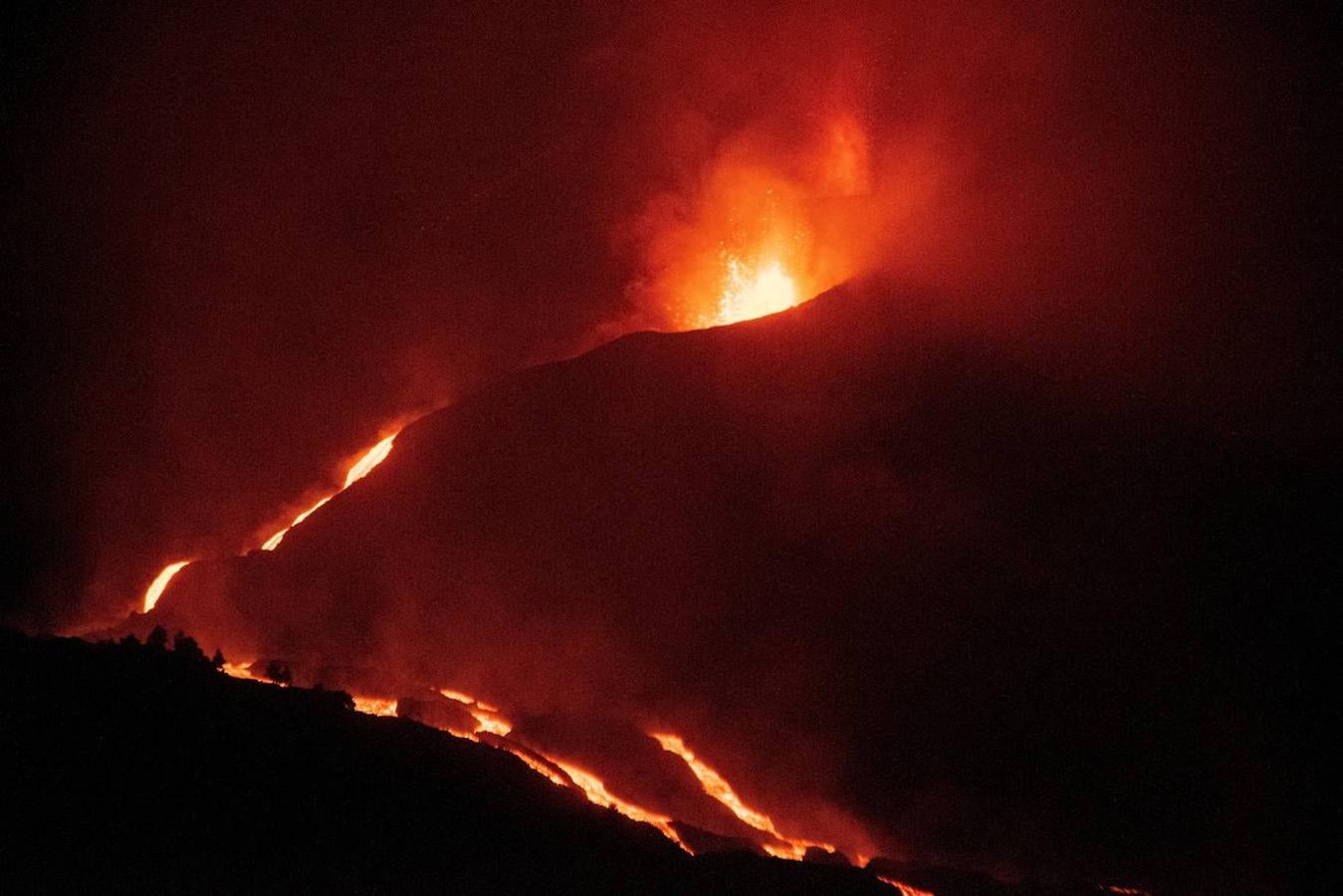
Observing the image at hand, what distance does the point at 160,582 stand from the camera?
47.6ft

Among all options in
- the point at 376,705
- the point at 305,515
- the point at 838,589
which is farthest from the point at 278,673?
the point at 838,589

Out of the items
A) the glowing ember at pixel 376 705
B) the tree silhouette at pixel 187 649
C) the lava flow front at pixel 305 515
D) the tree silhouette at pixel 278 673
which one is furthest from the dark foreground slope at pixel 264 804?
the lava flow front at pixel 305 515

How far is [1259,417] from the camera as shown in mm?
13562

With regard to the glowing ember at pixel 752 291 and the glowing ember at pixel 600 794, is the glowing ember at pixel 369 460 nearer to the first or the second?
the glowing ember at pixel 752 291

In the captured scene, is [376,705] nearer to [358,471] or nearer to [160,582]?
[358,471]

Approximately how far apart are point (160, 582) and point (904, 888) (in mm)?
9360

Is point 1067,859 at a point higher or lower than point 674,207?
lower

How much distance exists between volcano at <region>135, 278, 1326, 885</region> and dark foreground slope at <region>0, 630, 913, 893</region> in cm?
325

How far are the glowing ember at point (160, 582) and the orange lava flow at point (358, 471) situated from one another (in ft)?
3.23

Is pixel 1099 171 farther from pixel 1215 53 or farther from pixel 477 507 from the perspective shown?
pixel 477 507

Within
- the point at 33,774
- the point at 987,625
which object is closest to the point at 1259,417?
the point at 987,625

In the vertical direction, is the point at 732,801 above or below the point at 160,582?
below

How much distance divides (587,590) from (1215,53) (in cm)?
908

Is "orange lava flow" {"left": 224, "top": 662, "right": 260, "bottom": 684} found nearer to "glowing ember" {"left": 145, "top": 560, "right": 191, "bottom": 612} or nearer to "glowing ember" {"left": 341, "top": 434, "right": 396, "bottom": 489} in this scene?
"glowing ember" {"left": 145, "top": 560, "right": 191, "bottom": 612}
